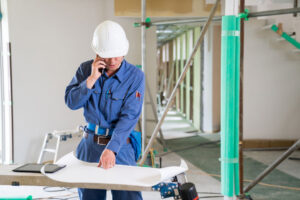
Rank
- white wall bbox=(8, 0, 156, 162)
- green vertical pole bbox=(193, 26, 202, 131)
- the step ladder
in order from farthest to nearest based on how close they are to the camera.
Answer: green vertical pole bbox=(193, 26, 202, 131), white wall bbox=(8, 0, 156, 162), the step ladder

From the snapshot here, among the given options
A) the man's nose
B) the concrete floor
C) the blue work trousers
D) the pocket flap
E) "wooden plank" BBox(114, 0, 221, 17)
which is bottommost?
the concrete floor

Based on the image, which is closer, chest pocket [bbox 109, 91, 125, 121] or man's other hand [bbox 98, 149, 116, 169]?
man's other hand [bbox 98, 149, 116, 169]

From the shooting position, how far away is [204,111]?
7.92 m

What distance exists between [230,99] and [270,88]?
3.96 meters

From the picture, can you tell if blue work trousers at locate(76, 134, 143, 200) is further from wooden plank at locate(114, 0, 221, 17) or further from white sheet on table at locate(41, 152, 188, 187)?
wooden plank at locate(114, 0, 221, 17)

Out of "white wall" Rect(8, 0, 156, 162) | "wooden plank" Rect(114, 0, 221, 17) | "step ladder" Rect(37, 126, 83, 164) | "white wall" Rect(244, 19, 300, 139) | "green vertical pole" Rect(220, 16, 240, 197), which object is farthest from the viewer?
"white wall" Rect(244, 19, 300, 139)

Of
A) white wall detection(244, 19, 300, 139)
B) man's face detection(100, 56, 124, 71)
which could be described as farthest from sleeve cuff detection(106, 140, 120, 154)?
white wall detection(244, 19, 300, 139)

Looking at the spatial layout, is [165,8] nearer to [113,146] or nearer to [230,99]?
[230,99]

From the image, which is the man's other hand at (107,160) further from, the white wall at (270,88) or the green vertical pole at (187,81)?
the green vertical pole at (187,81)

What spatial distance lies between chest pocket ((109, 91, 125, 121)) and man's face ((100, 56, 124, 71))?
0.17 metres

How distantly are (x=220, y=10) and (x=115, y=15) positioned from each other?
1.68m

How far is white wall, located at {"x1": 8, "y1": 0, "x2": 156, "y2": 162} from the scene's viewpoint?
4.79 meters

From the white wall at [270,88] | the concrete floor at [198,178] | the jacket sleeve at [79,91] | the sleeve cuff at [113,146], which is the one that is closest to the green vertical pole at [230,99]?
the sleeve cuff at [113,146]

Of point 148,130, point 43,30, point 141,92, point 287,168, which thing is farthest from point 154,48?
point 141,92
